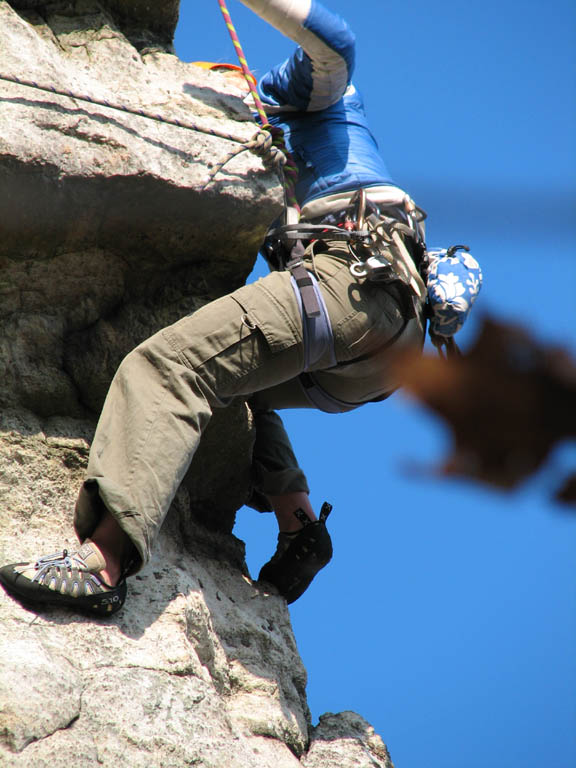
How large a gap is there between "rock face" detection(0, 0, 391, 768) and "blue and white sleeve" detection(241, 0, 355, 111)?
0.22m

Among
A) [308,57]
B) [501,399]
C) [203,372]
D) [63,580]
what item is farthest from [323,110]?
[501,399]

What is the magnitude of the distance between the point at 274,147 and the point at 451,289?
0.93 metres

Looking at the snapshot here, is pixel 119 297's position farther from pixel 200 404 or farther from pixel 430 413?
pixel 430 413

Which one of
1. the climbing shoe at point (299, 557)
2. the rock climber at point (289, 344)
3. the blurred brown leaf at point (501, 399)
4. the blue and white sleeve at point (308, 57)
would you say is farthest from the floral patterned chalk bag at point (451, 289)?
the blurred brown leaf at point (501, 399)

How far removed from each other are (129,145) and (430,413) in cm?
290

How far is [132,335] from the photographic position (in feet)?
13.0

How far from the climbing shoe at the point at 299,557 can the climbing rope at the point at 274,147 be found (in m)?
1.33

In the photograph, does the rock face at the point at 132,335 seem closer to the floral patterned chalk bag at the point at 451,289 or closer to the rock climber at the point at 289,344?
the rock climber at the point at 289,344

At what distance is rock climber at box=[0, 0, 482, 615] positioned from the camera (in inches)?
119

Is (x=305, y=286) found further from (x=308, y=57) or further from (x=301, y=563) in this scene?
(x=301, y=563)

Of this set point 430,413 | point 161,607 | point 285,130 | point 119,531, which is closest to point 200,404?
point 119,531

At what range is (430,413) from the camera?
1.04m

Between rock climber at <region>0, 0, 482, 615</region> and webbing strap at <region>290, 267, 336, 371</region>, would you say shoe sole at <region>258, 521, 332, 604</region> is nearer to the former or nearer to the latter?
rock climber at <region>0, 0, 482, 615</region>

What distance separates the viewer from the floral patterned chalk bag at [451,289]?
3650mm
